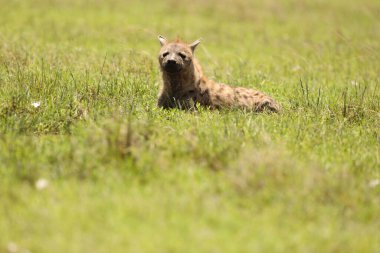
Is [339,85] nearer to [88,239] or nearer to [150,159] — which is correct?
[150,159]

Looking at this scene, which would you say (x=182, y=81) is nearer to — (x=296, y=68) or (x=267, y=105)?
(x=267, y=105)

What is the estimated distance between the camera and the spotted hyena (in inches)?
298

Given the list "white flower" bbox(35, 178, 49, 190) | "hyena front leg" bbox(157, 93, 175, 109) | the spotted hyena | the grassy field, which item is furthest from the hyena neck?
"white flower" bbox(35, 178, 49, 190)

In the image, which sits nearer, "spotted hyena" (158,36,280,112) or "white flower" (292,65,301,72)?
"spotted hyena" (158,36,280,112)

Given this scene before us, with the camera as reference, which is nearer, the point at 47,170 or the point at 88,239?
the point at 88,239

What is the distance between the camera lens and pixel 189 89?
7.81 m

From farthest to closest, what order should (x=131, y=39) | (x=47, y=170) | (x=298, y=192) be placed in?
(x=131, y=39)
(x=47, y=170)
(x=298, y=192)

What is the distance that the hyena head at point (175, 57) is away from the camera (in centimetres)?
758

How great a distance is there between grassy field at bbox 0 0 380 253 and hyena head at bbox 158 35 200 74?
1.45 ft

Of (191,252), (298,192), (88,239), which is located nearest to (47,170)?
(88,239)

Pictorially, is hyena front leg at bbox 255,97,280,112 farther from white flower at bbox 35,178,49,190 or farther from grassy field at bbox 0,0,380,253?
white flower at bbox 35,178,49,190

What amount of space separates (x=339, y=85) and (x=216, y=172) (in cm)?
458

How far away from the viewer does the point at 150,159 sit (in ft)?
15.8

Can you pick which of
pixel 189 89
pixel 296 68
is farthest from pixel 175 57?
pixel 296 68
